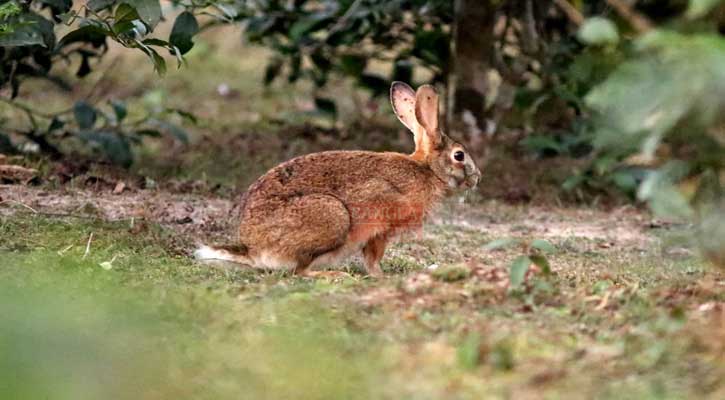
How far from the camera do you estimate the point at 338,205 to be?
6.64 m

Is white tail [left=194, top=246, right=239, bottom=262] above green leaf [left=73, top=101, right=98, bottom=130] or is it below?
above

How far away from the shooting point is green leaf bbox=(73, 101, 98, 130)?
30.4 feet

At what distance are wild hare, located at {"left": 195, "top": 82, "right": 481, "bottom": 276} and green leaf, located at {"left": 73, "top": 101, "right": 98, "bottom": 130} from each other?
2801 millimetres

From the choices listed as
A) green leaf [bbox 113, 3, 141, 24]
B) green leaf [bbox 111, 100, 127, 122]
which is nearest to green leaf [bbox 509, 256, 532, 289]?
green leaf [bbox 113, 3, 141, 24]

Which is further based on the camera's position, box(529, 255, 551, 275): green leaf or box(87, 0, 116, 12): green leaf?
box(87, 0, 116, 12): green leaf

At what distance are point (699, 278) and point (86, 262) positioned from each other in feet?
9.83

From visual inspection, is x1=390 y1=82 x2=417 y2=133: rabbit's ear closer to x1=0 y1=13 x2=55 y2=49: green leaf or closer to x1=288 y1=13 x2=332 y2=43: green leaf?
x1=0 y1=13 x2=55 y2=49: green leaf

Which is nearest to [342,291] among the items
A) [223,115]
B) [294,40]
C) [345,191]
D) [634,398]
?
[345,191]

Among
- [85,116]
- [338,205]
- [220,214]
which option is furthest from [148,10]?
[85,116]

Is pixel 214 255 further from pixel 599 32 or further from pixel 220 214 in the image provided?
pixel 599 32

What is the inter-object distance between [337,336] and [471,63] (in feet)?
20.0

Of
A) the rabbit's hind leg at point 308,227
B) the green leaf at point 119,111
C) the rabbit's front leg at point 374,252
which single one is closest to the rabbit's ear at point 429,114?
the rabbit's front leg at point 374,252

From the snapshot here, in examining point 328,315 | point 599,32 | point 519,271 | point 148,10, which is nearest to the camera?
point 599,32

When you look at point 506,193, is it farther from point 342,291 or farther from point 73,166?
point 342,291
